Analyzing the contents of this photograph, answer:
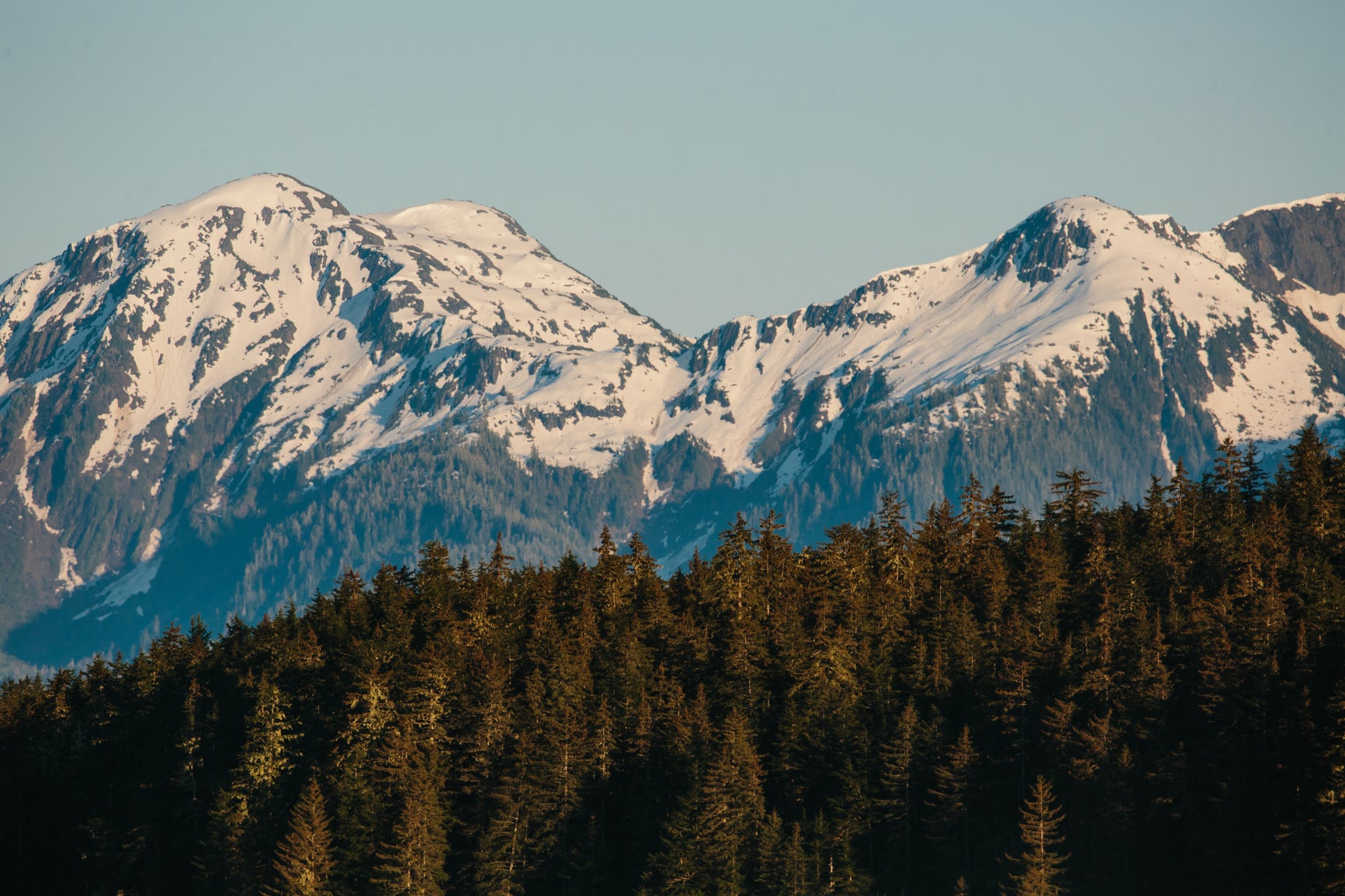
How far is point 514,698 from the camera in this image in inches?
5595

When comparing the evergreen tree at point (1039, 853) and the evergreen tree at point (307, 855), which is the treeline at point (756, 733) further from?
the evergreen tree at point (1039, 853)

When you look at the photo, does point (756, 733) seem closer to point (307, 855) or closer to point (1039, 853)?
point (1039, 853)

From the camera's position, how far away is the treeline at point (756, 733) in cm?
12506

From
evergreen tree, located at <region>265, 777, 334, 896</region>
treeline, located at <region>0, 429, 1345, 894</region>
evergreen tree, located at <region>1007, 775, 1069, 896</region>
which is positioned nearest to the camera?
evergreen tree, located at <region>1007, 775, 1069, 896</region>

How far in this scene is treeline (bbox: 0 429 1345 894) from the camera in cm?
12506

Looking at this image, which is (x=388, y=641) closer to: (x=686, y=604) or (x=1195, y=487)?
(x=686, y=604)

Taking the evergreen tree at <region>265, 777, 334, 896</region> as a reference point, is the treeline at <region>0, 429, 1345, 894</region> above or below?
above

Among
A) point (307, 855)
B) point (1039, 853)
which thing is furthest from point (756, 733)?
point (307, 855)

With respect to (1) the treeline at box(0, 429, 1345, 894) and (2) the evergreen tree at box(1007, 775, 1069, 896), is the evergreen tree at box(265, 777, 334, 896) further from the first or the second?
(2) the evergreen tree at box(1007, 775, 1069, 896)

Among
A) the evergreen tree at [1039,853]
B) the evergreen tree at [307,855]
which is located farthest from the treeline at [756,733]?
the evergreen tree at [1039,853]

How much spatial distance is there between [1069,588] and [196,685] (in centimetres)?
7655

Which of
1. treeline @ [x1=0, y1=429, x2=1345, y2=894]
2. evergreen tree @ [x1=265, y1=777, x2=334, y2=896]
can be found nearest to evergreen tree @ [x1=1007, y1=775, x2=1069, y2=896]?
treeline @ [x1=0, y1=429, x2=1345, y2=894]

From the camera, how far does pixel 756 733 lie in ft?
463

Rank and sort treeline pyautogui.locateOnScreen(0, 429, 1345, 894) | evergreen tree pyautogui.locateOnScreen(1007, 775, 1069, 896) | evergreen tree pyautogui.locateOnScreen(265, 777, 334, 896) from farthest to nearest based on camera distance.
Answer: evergreen tree pyautogui.locateOnScreen(265, 777, 334, 896) → treeline pyautogui.locateOnScreen(0, 429, 1345, 894) → evergreen tree pyautogui.locateOnScreen(1007, 775, 1069, 896)
